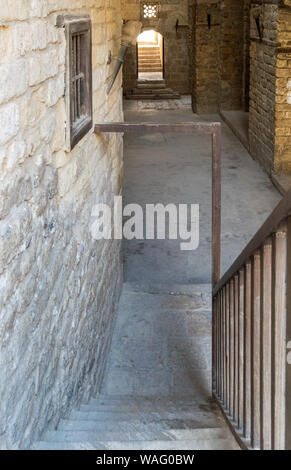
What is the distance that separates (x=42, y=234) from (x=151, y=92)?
64.3ft

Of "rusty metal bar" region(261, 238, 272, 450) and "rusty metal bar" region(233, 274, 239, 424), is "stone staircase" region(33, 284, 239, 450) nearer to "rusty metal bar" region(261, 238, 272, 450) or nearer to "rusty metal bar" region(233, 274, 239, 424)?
"rusty metal bar" region(233, 274, 239, 424)

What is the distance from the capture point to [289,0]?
31.2 ft

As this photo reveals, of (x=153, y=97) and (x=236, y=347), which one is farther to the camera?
(x=153, y=97)

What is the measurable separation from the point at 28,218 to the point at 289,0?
26.6 feet

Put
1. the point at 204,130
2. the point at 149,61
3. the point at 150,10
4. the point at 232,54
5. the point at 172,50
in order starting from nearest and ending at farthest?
the point at 204,130
the point at 232,54
the point at 150,10
the point at 172,50
the point at 149,61

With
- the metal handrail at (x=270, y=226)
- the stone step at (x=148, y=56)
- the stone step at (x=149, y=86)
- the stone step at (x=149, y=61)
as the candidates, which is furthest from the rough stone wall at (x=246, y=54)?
the metal handrail at (x=270, y=226)

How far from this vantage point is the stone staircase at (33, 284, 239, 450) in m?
3.21

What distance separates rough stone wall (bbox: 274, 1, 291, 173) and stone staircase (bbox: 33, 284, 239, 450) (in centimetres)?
415

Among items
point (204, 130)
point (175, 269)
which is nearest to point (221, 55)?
point (175, 269)

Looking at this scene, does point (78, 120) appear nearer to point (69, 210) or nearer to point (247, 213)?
point (69, 210)

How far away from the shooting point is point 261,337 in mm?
2600

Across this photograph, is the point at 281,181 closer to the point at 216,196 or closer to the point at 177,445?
the point at 216,196

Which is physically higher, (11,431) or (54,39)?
(54,39)

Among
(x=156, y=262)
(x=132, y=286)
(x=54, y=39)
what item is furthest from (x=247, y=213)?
(x=54, y=39)
